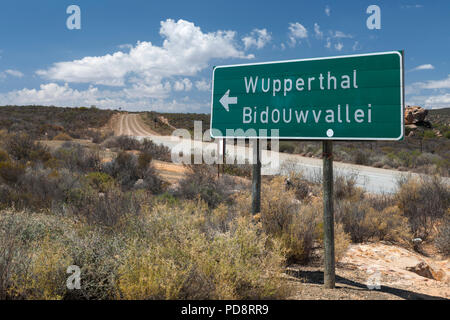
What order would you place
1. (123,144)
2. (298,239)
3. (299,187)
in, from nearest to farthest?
(298,239)
(299,187)
(123,144)

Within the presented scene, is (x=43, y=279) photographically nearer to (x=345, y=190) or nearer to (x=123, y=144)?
(x=345, y=190)

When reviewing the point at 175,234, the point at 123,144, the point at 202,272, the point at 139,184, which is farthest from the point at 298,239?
the point at 123,144

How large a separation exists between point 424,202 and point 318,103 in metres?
7.10

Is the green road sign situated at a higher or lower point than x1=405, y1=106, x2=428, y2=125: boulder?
lower

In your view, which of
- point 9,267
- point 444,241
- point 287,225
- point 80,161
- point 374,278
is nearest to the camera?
point 9,267

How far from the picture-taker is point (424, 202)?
9445mm

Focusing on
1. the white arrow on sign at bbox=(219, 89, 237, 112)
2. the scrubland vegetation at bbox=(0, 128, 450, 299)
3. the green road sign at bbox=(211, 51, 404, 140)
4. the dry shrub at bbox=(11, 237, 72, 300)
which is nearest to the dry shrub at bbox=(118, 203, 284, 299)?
the scrubland vegetation at bbox=(0, 128, 450, 299)

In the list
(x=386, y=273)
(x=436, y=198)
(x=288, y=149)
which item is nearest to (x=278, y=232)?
(x=386, y=273)

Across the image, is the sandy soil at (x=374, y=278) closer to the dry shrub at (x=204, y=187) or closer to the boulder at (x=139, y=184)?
the dry shrub at (x=204, y=187)

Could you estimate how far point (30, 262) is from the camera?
10.9 feet

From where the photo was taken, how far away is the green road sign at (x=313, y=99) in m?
3.66

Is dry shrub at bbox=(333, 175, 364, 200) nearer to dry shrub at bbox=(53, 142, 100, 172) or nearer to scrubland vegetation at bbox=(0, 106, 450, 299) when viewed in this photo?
scrubland vegetation at bbox=(0, 106, 450, 299)

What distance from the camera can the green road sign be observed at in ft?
12.0
